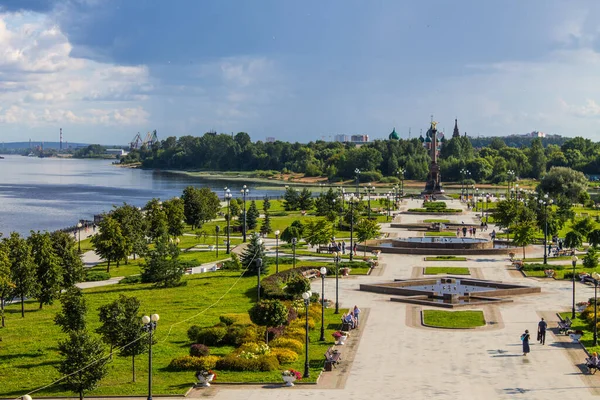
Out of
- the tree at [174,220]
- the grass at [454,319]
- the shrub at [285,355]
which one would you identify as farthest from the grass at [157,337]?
the tree at [174,220]

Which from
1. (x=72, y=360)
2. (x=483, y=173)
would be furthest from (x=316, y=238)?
(x=483, y=173)

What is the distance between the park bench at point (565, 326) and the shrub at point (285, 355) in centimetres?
1177

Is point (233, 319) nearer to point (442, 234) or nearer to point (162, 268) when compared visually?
point (162, 268)

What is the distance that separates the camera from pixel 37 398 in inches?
951

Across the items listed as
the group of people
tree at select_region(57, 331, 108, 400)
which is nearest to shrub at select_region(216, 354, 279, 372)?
tree at select_region(57, 331, 108, 400)

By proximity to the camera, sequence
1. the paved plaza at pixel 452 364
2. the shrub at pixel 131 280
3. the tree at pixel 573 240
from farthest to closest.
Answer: the tree at pixel 573 240, the shrub at pixel 131 280, the paved plaza at pixel 452 364

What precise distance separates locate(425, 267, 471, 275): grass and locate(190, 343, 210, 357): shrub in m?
24.7

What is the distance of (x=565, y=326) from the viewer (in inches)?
1304

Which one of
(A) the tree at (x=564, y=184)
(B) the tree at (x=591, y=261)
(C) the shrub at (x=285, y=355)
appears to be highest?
(A) the tree at (x=564, y=184)

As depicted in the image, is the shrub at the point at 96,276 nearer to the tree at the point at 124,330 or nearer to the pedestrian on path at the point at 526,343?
the tree at the point at 124,330

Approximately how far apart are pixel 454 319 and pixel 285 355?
10641mm

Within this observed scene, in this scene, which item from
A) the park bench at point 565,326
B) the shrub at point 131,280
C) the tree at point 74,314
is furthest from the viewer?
the shrub at point 131,280

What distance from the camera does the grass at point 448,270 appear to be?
5038 cm

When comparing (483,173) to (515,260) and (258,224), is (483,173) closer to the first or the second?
(258,224)
